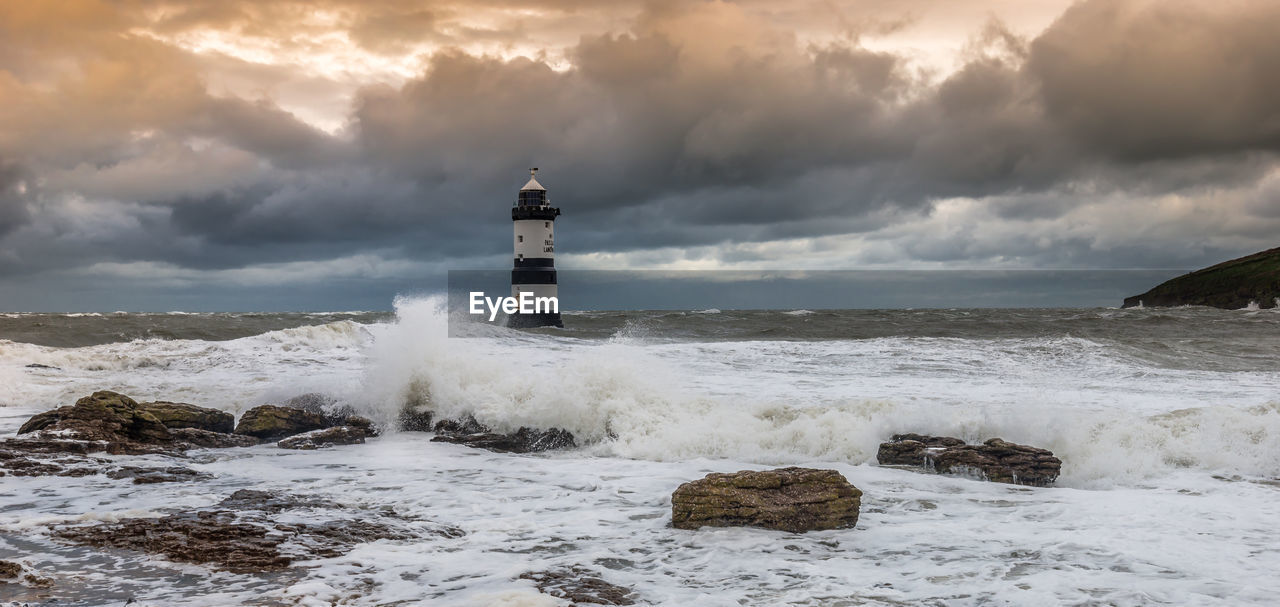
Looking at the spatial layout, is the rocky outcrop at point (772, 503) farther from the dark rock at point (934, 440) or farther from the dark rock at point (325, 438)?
the dark rock at point (325, 438)

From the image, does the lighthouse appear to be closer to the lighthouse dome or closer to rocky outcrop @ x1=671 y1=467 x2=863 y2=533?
the lighthouse dome

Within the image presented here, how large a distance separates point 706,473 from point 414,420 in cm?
552

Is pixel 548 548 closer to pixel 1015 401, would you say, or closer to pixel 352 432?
pixel 352 432

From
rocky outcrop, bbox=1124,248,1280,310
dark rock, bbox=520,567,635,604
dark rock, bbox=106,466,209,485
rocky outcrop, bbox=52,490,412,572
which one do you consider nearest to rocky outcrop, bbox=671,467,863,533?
dark rock, bbox=520,567,635,604

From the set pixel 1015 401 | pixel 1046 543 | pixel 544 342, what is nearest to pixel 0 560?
pixel 1046 543

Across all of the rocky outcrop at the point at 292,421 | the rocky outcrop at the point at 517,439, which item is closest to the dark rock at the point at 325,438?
the rocky outcrop at the point at 292,421

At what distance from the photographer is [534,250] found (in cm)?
2916

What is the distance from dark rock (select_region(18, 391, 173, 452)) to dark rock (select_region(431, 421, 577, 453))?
3.58 metres

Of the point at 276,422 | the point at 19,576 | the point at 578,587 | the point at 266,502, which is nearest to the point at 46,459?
the point at 276,422

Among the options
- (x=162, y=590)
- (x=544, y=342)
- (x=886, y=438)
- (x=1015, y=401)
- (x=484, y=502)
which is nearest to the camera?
(x=162, y=590)

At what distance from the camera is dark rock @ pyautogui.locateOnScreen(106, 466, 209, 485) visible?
8031 millimetres

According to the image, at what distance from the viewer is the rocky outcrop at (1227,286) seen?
176 feet

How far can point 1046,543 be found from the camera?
19.6 ft

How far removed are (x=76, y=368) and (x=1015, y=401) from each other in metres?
18.6
